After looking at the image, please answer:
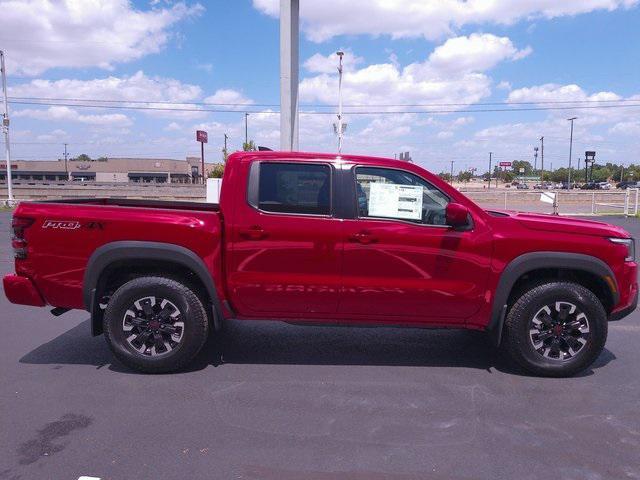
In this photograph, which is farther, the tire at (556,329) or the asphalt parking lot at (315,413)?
the tire at (556,329)

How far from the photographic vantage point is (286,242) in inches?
174

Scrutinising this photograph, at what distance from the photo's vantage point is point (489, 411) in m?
3.93

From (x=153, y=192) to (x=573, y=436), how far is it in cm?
4637

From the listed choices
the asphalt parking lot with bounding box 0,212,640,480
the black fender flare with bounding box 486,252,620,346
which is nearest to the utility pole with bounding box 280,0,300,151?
the asphalt parking lot with bounding box 0,212,640,480

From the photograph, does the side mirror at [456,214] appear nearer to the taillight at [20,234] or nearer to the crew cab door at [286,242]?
the crew cab door at [286,242]

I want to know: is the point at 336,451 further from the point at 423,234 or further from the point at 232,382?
the point at 423,234

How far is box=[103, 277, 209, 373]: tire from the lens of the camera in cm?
450

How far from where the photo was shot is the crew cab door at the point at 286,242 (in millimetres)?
4422

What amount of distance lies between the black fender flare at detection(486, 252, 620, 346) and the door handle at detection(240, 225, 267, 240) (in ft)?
6.58

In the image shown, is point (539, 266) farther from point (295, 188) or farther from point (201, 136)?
point (201, 136)

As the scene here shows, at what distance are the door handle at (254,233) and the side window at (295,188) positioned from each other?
18 cm

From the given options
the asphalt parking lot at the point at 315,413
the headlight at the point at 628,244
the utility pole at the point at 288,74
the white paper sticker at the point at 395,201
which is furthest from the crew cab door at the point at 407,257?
the utility pole at the point at 288,74

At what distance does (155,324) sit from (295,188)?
1.65 meters

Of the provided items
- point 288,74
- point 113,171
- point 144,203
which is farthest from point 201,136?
point 144,203
